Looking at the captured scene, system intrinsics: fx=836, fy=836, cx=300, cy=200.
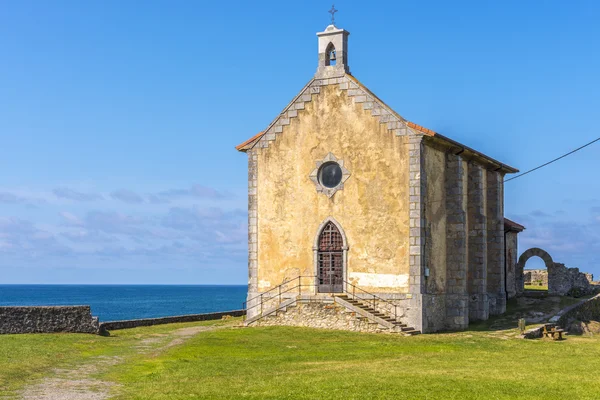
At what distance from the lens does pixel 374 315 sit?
3338cm

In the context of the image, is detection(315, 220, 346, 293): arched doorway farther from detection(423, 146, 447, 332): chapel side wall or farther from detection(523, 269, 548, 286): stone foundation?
detection(523, 269, 548, 286): stone foundation

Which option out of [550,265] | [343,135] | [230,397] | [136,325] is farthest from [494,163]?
[230,397]

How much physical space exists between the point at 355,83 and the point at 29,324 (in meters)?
16.3

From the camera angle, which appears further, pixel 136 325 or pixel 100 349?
pixel 136 325

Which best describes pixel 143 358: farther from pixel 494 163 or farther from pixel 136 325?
pixel 494 163

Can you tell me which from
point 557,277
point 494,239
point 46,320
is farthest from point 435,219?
point 557,277

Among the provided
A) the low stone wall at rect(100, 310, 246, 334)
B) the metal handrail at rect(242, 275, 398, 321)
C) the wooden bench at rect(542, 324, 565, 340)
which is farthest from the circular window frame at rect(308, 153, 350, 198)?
the wooden bench at rect(542, 324, 565, 340)

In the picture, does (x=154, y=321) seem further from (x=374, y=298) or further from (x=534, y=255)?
(x=534, y=255)

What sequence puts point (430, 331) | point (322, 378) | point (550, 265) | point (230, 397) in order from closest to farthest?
point (230, 397), point (322, 378), point (430, 331), point (550, 265)

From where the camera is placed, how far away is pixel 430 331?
34.5 metres

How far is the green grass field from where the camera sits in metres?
18.6

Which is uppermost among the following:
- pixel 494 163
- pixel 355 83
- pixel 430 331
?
pixel 355 83

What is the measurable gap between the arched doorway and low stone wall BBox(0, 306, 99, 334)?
32.5ft

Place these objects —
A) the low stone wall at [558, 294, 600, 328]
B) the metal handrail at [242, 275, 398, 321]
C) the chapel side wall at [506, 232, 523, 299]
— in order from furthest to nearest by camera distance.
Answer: the chapel side wall at [506, 232, 523, 299], the low stone wall at [558, 294, 600, 328], the metal handrail at [242, 275, 398, 321]
